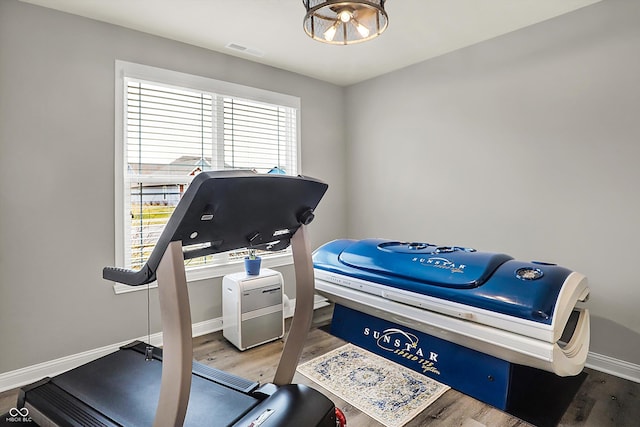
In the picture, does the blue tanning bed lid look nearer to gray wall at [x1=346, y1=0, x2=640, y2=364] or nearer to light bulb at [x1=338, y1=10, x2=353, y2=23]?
gray wall at [x1=346, y1=0, x2=640, y2=364]

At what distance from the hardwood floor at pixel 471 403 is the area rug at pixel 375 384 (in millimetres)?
55

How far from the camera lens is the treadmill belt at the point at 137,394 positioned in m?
1.59

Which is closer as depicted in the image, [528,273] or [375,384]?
[528,273]

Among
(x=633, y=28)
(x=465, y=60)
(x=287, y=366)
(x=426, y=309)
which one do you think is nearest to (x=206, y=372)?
(x=287, y=366)

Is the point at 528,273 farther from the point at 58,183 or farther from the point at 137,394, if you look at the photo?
the point at 58,183

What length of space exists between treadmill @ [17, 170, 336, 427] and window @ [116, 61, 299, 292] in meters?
1.20

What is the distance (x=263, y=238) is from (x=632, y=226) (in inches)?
101

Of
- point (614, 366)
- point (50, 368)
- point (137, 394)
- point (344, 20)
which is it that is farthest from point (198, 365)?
point (614, 366)

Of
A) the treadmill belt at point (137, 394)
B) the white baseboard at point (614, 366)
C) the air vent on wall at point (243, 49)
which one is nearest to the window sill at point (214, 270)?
the treadmill belt at point (137, 394)

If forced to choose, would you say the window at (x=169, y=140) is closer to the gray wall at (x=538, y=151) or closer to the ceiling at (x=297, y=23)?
the ceiling at (x=297, y=23)

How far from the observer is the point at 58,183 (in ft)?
8.46

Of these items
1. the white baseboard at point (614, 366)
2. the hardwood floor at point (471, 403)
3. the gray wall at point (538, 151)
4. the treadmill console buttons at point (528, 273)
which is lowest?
the hardwood floor at point (471, 403)

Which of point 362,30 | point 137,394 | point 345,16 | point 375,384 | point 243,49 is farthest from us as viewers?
point 243,49

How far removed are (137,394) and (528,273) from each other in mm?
2232
